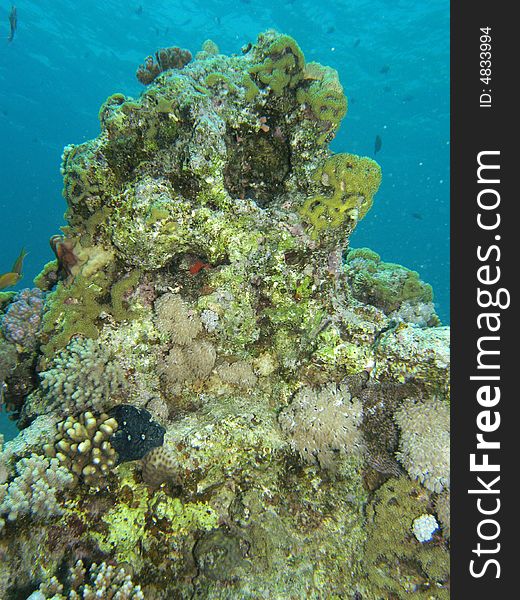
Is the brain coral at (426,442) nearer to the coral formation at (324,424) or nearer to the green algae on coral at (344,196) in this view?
the coral formation at (324,424)

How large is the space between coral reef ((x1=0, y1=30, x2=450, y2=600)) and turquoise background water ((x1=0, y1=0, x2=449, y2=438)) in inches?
867

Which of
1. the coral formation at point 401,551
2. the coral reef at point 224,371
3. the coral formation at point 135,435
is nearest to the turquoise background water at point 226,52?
the coral reef at point 224,371

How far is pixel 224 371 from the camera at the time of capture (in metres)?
4.23

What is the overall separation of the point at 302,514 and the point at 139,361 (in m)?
2.36

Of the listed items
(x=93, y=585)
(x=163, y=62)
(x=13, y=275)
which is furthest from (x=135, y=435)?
(x=163, y=62)

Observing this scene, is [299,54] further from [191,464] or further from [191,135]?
[191,464]

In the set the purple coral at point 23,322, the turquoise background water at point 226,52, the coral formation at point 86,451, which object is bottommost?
the coral formation at point 86,451

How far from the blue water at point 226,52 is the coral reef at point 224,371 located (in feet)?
74.4

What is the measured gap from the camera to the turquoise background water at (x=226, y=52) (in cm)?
3089

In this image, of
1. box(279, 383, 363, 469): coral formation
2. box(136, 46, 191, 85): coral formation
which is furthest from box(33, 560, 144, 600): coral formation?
box(136, 46, 191, 85): coral formation

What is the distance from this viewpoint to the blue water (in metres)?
30.9

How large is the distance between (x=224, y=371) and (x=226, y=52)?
143 feet

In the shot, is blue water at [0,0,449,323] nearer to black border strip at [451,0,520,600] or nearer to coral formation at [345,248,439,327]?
coral formation at [345,248,439,327]

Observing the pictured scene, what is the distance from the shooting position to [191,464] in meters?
3.49
